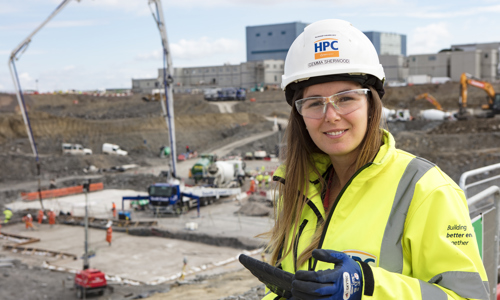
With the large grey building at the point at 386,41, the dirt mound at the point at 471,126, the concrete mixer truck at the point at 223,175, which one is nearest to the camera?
the concrete mixer truck at the point at 223,175

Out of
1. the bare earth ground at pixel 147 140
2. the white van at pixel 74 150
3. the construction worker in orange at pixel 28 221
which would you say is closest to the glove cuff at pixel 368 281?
the bare earth ground at pixel 147 140

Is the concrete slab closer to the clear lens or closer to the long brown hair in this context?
the long brown hair

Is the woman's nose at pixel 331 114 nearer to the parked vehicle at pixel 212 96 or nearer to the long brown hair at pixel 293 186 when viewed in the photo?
the long brown hair at pixel 293 186

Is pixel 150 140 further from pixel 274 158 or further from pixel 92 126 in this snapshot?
pixel 274 158

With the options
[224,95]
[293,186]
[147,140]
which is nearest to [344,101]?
[293,186]

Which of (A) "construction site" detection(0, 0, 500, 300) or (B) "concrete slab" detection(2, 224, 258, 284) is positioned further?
(B) "concrete slab" detection(2, 224, 258, 284)

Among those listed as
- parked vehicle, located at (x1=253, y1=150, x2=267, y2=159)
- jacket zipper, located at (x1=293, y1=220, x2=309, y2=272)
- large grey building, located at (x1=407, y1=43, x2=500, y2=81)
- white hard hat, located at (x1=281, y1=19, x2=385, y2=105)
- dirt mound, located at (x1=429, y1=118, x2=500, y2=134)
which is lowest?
parked vehicle, located at (x1=253, y1=150, x2=267, y2=159)

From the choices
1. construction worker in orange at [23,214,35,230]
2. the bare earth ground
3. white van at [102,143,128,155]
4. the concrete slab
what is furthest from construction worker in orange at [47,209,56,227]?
white van at [102,143,128,155]

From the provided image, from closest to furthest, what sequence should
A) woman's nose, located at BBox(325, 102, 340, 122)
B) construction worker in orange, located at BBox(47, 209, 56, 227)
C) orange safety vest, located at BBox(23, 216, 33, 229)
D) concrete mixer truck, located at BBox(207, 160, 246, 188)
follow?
woman's nose, located at BBox(325, 102, 340, 122) < orange safety vest, located at BBox(23, 216, 33, 229) < construction worker in orange, located at BBox(47, 209, 56, 227) < concrete mixer truck, located at BBox(207, 160, 246, 188)

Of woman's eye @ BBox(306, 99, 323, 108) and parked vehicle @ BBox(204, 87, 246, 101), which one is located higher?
parked vehicle @ BBox(204, 87, 246, 101)

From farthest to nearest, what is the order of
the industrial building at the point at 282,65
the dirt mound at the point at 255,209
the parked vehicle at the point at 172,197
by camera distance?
the industrial building at the point at 282,65 < the parked vehicle at the point at 172,197 < the dirt mound at the point at 255,209

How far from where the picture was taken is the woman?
5.18 feet

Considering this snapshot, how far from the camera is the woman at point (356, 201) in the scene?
1.58m

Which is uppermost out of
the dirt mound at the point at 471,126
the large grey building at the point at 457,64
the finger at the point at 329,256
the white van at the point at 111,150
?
the large grey building at the point at 457,64
